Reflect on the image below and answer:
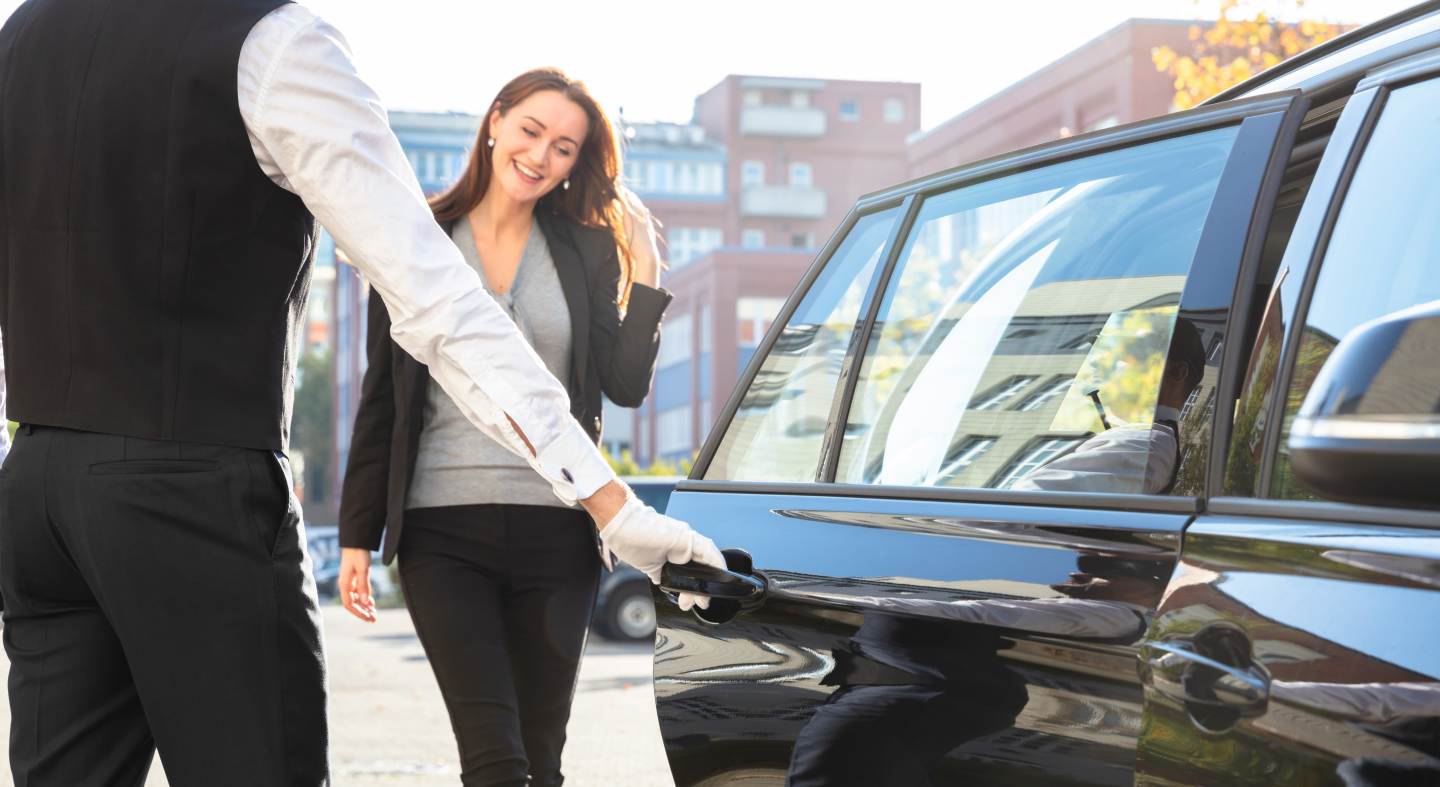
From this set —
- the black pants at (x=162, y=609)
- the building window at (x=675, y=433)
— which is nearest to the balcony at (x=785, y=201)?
the building window at (x=675, y=433)

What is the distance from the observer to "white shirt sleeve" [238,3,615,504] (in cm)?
208

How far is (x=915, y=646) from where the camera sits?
211 centimetres

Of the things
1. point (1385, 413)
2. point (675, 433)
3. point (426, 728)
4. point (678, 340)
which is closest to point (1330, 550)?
A: point (1385, 413)

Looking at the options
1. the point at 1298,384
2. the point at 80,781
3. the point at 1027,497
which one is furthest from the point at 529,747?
the point at 1298,384

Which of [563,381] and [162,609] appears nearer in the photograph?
[162,609]

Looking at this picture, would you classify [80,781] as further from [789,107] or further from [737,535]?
[789,107]

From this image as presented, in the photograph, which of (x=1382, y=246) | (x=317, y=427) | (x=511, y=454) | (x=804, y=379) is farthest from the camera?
(x=317, y=427)

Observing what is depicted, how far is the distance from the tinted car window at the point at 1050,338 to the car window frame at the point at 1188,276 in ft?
0.06

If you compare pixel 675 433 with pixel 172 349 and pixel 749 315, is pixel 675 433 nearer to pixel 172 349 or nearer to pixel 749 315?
pixel 749 315

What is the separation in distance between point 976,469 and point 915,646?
281 mm

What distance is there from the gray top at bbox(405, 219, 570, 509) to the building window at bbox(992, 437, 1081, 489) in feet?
5.00

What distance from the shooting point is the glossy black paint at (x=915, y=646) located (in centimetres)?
188

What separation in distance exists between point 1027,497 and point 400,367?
1.88 metres

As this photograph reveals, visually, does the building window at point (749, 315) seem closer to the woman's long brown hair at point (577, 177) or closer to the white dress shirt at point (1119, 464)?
the woman's long brown hair at point (577, 177)
